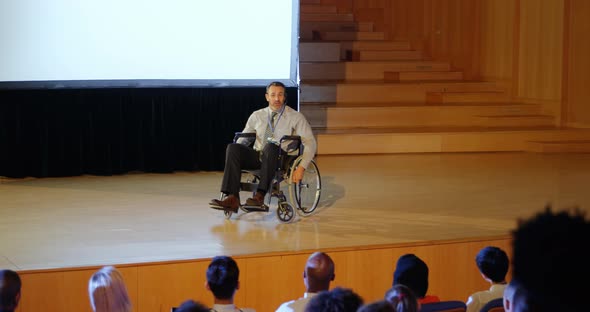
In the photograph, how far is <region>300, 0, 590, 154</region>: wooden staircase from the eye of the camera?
796cm

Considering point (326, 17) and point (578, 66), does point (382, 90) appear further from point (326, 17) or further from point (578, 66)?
point (578, 66)

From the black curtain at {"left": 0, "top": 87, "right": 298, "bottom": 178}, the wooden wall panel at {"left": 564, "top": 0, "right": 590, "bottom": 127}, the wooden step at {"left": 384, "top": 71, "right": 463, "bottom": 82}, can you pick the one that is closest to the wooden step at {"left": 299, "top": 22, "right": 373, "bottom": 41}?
the wooden step at {"left": 384, "top": 71, "right": 463, "bottom": 82}

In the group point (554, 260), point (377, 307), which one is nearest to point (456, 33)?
point (377, 307)

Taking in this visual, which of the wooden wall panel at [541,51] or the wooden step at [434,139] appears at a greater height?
the wooden wall panel at [541,51]

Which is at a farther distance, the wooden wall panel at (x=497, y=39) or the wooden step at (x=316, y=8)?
the wooden step at (x=316, y=8)

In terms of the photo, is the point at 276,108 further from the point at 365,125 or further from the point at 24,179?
the point at 365,125

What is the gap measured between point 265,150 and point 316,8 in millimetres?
5885

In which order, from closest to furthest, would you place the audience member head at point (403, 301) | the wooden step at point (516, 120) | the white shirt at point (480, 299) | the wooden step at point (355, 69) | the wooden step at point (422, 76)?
the audience member head at point (403, 301) < the white shirt at point (480, 299) < the wooden step at point (516, 120) < the wooden step at point (355, 69) < the wooden step at point (422, 76)

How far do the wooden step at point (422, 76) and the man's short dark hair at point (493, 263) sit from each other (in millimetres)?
6682

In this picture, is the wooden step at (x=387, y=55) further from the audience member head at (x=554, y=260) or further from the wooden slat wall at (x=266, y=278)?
the audience member head at (x=554, y=260)

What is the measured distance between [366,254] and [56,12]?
3.10 meters

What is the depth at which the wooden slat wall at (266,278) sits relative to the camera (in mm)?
3395

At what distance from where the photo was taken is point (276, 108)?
486 centimetres

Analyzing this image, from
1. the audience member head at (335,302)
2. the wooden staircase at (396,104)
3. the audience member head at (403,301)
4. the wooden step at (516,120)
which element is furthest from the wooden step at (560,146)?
the audience member head at (335,302)
